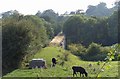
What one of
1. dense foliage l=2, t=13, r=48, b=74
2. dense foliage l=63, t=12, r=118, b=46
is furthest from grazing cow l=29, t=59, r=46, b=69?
dense foliage l=63, t=12, r=118, b=46

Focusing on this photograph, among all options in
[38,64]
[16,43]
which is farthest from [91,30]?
[38,64]

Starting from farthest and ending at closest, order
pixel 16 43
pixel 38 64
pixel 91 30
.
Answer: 1. pixel 91 30
2. pixel 16 43
3. pixel 38 64

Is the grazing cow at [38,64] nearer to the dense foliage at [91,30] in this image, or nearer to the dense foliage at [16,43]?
the dense foliage at [16,43]

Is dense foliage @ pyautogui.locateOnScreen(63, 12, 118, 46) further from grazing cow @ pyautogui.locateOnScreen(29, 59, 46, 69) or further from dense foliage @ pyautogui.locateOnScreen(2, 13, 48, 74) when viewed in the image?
grazing cow @ pyautogui.locateOnScreen(29, 59, 46, 69)

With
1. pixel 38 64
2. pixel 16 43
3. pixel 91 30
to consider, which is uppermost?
pixel 91 30

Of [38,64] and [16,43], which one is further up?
[16,43]

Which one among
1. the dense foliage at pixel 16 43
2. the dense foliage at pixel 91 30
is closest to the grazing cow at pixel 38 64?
the dense foliage at pixel 16 43

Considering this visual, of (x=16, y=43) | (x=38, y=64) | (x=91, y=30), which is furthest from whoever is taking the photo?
(x=91, y=30)

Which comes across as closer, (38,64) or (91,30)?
(38,64)

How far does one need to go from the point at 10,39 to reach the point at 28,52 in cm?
193

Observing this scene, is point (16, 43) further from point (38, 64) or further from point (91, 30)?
point (91, 30)

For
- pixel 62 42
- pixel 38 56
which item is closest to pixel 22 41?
pixel 38 56

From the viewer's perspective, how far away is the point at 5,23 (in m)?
29.2

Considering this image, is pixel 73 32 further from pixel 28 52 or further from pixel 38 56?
pixel 28 52
